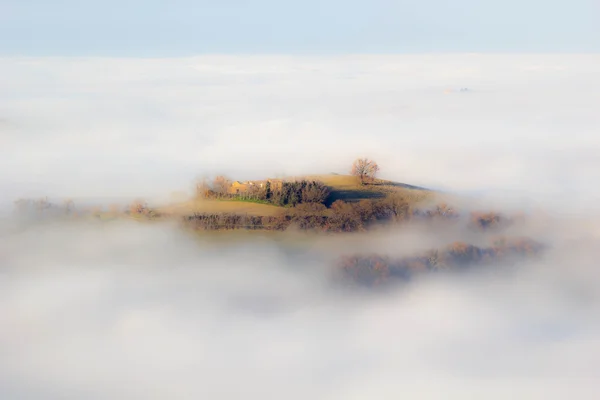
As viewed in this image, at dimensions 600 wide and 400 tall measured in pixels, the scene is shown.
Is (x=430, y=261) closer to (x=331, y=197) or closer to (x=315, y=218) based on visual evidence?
(x=315, y=218)

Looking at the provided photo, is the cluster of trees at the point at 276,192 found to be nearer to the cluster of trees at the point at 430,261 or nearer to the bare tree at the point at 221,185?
the bare tree at the point at 221,185

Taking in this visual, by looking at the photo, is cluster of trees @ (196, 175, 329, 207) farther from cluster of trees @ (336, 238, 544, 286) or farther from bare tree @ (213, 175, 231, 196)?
cluster of trees @ (336, 238, 544, 286)

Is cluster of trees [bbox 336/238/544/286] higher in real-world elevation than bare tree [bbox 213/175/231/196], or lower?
lower

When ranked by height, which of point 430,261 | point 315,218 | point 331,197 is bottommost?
point 430,261

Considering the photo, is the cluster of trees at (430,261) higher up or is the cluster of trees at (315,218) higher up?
the cluster of trees at (315,218)

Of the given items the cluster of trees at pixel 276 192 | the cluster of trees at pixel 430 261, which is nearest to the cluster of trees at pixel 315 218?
the cluster of trees at pixel 276 192

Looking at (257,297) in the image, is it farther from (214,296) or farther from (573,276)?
(573,276)

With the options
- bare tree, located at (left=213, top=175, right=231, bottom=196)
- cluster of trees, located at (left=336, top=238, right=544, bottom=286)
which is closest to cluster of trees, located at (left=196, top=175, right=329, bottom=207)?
bare tree, located at (left=213, top=175, right=231, bottom=196)

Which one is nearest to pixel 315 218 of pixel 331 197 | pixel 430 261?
pixel 331 197

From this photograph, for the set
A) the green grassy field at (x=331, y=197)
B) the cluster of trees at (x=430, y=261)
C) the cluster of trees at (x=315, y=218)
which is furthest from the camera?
the green grassy field at (x=331, y=197)
